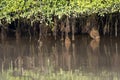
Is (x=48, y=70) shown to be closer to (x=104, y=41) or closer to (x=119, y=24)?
(x=104, y=41)

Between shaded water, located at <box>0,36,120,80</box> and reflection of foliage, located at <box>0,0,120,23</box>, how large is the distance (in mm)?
1611

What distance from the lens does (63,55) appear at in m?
17.1

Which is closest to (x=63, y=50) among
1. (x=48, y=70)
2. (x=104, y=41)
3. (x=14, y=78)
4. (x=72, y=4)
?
(x=72, y=4)

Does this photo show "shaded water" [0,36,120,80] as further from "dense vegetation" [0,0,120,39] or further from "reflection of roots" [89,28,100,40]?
"dense vegetation" [0,0,120,39]

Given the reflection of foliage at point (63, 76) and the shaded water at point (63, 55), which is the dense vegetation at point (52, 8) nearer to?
the shaded water at point (63, 55)

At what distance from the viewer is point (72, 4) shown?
20.1 metres

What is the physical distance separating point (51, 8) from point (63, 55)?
4084 millimetres

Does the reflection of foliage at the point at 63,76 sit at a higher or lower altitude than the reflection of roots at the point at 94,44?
higher

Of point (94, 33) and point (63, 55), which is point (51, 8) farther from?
point (63, 55)

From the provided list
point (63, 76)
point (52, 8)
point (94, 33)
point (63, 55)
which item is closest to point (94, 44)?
point (94, 33)

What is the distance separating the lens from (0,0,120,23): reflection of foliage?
19.9 meters

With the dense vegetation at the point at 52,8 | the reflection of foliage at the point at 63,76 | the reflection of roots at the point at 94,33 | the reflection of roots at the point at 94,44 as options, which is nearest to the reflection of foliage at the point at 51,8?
the dense vegetation at the point at 52,8

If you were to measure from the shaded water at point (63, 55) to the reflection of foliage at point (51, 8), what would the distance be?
1.61 m

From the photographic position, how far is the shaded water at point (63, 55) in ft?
45.1
